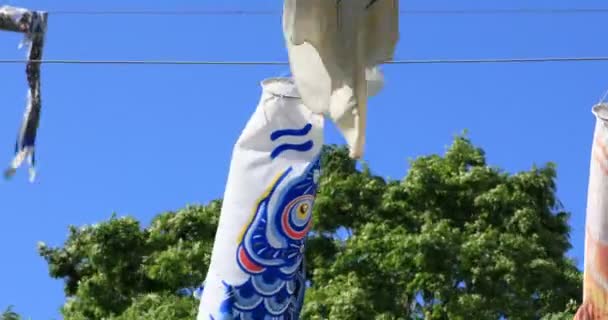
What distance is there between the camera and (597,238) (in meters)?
7.34

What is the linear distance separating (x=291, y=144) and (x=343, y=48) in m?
3.53

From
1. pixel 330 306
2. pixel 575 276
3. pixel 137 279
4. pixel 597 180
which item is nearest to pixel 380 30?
pixel 597 180

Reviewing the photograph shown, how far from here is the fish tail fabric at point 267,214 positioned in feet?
24.5

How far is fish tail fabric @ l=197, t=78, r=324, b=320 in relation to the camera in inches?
294

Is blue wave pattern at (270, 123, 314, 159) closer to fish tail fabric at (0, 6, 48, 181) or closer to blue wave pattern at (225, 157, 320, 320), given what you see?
blue wave pattern at (225, 157, 320, 320)

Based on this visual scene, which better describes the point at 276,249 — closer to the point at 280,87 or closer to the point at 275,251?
the point at 275,251

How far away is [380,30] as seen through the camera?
421 cm

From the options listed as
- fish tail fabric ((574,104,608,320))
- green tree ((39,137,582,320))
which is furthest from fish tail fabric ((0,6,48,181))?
green tree ((39,137,582,320))

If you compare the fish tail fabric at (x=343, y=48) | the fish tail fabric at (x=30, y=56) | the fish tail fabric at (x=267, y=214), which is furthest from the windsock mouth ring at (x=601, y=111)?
the fish tail fabric at (x=343, y=48)

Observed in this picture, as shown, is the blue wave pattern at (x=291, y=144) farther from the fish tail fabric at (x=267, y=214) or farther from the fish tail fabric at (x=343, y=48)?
the fish tail fabric at (x=343, y=48)

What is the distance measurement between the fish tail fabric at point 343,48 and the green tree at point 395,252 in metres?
8.48

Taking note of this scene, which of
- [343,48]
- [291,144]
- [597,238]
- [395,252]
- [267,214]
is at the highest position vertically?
[395,252]

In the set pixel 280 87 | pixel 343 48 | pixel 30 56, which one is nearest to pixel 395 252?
pixel 280 87

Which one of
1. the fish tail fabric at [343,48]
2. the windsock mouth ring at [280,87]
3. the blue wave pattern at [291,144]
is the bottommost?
the fish tail fabric at [343,48]
